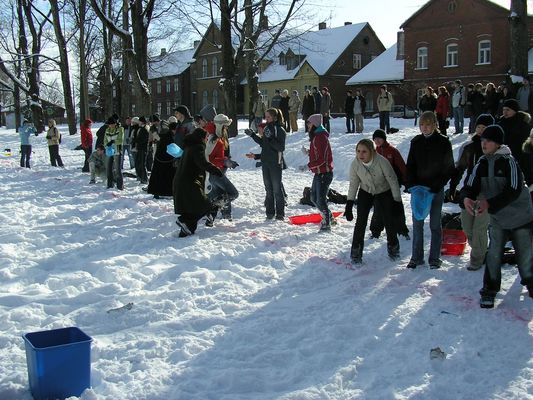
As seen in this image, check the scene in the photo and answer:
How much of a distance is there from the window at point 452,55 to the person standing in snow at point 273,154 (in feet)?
114

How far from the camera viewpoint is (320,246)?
28.0ft

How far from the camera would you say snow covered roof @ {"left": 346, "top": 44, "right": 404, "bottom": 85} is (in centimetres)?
4544

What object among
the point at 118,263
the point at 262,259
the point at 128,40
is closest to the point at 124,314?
the point at 118,263

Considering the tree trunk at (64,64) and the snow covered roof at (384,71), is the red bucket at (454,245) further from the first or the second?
the snow covered roof at (384,71)

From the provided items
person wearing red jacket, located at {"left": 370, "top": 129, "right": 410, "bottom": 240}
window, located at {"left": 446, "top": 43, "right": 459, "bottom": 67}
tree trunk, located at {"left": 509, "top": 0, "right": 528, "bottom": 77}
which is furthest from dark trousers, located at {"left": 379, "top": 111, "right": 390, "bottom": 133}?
window, located at {"left": 446, "top": 43, "right": 459, "bottom": 67}

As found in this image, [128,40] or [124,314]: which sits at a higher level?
[128,40]

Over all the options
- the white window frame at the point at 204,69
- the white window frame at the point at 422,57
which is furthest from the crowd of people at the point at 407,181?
the white window frame at the point at 204,69

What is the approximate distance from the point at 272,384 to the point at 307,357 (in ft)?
1.90

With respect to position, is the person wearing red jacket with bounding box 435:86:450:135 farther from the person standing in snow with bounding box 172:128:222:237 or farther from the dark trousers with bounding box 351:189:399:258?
the dark trousers with bounding box 351:189:399:258

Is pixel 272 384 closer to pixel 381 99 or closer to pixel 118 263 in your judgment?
pixel 118 263

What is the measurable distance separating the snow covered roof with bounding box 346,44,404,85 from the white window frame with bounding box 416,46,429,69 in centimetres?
176

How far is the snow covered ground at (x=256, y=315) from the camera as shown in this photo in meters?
4.44

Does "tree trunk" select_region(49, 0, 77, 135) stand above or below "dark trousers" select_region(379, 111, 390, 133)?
above

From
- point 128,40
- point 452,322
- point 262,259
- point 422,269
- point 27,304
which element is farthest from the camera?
point 128,40
